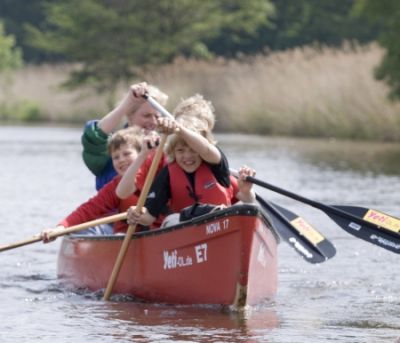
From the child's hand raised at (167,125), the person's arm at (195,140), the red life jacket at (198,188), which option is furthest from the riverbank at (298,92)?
the child's hand raised at (167,125)

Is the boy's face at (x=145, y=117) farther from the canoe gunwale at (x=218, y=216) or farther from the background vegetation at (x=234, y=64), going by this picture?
the background vegetation at (x=234, y=64)

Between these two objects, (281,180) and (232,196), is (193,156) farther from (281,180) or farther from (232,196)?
(281,180)

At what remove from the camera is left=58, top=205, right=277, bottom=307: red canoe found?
8.92m

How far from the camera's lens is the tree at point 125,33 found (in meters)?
42.9

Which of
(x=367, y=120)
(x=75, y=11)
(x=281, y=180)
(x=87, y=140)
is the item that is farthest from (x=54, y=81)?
(x=87, y=140)

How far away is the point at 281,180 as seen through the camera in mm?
19141

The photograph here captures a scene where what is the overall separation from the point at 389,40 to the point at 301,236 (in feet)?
54.6

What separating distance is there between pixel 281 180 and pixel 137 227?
932 centimetres

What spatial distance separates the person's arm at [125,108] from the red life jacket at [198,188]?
582mm

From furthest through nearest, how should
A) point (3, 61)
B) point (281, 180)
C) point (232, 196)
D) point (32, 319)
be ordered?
1. point (3, 61)
2. point (281, 180)
3. point (232, 196)
4. point (32, 319)

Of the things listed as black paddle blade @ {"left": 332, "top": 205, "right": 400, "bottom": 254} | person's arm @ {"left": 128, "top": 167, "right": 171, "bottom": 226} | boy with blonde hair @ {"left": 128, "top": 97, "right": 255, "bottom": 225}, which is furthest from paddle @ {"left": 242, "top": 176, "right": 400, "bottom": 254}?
person's arm @ {"left": 128, "top": 167, "right": 171, "bottom": 226}

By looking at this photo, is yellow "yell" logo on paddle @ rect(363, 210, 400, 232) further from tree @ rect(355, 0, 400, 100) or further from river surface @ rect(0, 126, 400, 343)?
tree @ rect(355, 0, 400, 100)

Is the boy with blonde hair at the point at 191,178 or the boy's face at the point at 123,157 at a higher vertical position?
the boy's face at the point at 123,157

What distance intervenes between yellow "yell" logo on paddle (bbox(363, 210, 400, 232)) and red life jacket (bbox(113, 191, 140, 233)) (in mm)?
1579
